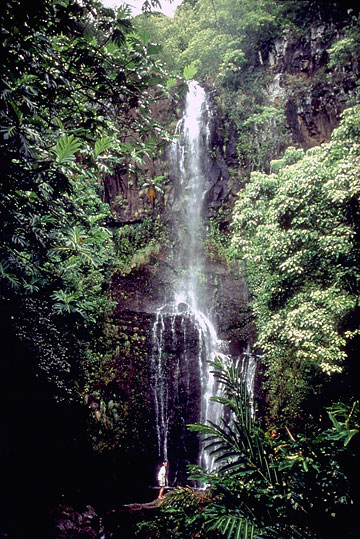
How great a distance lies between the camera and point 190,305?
37.3 ft

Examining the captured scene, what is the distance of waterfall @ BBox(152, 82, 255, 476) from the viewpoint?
8.98 meters

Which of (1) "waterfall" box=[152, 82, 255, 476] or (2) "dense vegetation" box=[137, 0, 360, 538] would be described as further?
(1) "waterfall" box=[152, 82, 255, 476]

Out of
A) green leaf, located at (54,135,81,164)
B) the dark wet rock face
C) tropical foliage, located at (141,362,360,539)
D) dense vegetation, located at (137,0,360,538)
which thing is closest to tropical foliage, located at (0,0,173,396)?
green leaf, located at (54,135,81,164)

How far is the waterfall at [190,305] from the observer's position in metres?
8.98

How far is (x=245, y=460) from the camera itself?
4.43 feet

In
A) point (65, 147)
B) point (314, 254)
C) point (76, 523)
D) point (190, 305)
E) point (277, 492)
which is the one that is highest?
point (190, 305)

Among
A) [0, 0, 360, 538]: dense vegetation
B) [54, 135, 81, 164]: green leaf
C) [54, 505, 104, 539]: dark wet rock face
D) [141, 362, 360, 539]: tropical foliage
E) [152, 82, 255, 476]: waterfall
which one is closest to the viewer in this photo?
[141, 362, 360, 539]: tropical foliage

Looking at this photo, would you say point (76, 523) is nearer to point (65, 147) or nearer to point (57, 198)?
point (57, 198)

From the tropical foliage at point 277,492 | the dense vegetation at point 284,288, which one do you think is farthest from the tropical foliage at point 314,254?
the tropical foliage at point 277,492

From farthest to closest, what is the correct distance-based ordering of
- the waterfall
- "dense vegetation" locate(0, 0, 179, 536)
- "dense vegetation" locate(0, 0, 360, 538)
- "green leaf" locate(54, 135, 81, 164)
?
1. the waterfall
2. "dense vegetation" locate(0, 0, 179, 536)
3. "green leaf" locate(54, 135, 81, 164)
4. "dense vegetation" locate(0, 0, 360, 538)

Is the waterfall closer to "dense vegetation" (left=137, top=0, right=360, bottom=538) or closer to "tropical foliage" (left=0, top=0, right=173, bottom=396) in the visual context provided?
"dense vegetation" (left=137, top=0, right=360, bottom=538)

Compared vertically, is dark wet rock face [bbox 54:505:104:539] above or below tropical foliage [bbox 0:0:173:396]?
below

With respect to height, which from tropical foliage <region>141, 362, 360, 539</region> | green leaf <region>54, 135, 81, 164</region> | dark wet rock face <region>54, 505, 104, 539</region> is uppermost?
green leaf <region>54, 135, 81, 164</region>

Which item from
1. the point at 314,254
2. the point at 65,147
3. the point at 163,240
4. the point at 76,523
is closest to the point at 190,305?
the point at 163,240
